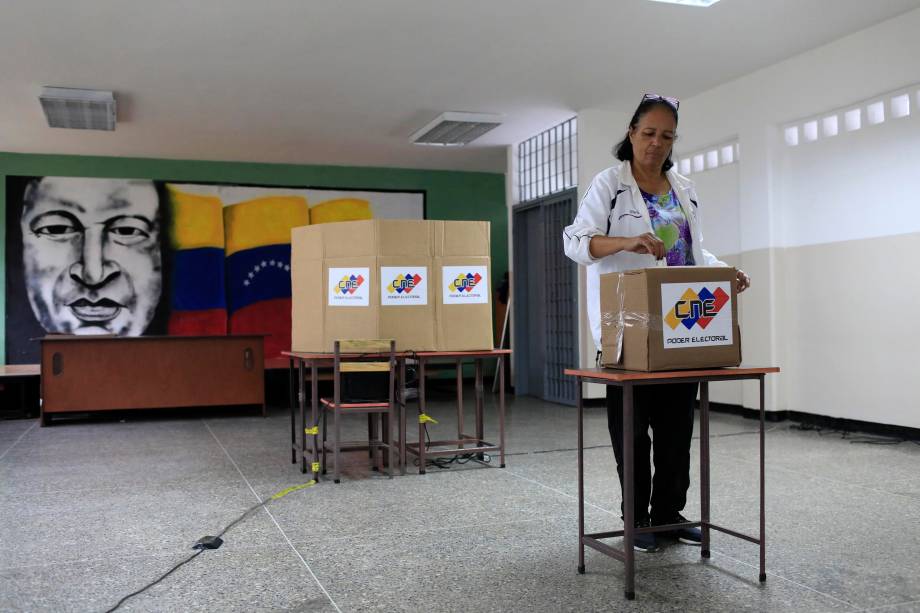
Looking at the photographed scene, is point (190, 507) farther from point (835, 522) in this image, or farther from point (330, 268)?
point (835, 522)

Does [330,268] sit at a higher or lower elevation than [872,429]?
higher

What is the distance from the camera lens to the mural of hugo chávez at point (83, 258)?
961 cm

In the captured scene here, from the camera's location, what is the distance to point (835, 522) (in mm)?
3381

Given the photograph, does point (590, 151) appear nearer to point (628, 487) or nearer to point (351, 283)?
point (351, 283)

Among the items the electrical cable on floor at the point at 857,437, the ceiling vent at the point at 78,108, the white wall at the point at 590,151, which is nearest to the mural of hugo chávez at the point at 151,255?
the ceiling vent at the point at 78,108

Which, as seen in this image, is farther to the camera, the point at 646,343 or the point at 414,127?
the point at 414,127

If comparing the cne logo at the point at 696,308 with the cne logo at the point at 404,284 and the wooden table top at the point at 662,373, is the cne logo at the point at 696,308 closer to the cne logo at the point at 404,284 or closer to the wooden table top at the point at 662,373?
the wooden table top at the point at 662,373

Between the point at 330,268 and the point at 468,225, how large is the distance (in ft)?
2.69

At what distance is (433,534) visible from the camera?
10.7 ft

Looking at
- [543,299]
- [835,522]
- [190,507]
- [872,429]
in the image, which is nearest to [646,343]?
[835,522]

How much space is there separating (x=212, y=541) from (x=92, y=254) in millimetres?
7622

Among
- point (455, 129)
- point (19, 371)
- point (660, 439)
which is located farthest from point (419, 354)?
point (19, 371)

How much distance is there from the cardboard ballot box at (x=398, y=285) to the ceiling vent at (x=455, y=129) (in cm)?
353

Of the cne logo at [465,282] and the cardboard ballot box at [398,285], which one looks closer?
the cardboard ballot box at [398,285]
